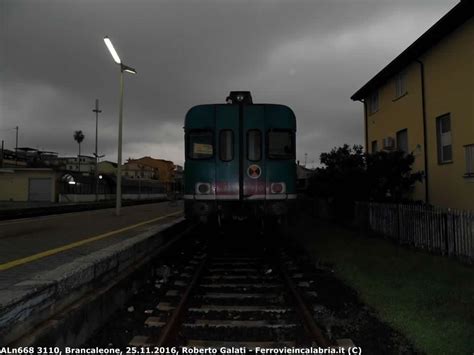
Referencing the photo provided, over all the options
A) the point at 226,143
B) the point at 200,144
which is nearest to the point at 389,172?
the point at 226,143

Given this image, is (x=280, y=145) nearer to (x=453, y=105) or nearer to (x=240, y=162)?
(x=240, y=162)

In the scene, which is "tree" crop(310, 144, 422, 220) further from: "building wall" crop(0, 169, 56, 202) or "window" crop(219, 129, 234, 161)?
"building wall" crop(0, 169, 56, 202)

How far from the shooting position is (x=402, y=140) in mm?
17922

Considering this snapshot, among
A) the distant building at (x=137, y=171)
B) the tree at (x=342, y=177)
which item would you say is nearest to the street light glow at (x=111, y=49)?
the tree at (x=342, y=177)

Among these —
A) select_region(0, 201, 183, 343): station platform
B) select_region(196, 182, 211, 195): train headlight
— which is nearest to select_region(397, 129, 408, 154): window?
select_region(196, 182, 211, 195): train headlight

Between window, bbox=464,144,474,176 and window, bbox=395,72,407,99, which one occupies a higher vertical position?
window, bbox=395,72,407,99

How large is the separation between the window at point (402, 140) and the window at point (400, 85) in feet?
4.98

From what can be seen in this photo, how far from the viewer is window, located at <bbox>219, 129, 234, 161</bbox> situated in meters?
9.89

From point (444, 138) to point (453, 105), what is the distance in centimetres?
134

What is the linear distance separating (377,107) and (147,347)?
61.8 ft

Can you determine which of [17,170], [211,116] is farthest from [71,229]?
[17,170]

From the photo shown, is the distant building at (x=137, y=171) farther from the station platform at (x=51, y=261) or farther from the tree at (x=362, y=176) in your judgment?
the station platform at (x=51, y=261)

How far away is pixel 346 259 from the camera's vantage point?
9375 mm

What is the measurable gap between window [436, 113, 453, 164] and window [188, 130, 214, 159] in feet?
27.7
